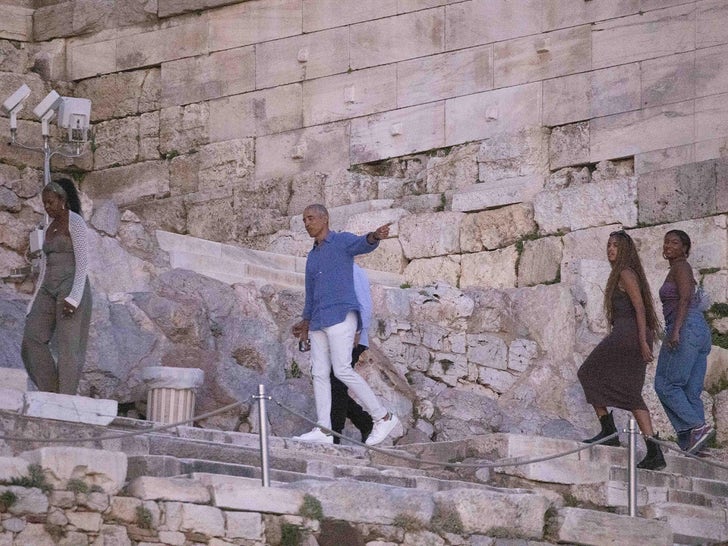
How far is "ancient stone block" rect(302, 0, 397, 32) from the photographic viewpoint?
1952 cm

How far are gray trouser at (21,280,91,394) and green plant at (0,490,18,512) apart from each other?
2334 millimetres

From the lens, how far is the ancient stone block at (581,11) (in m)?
18.1

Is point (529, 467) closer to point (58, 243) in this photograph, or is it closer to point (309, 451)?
point (309, 451)

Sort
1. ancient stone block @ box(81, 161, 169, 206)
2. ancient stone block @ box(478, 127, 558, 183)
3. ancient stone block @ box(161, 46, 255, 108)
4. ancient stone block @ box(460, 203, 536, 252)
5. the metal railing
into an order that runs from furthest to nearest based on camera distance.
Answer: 1. ancient stone block @ box(81, 161, 169, 206)
2. ancient stone block @ box(161, 46, 255, 108)
3. ancient stone block @ box(478, 127, 558, 183)
4. ancient stone block @ box(460, 203, 536, 252)
5. the metal railing

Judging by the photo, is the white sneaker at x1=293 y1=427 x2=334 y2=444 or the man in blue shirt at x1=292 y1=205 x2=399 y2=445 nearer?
the white sneaker at x1=293 y1=427 x2=334 y2=444

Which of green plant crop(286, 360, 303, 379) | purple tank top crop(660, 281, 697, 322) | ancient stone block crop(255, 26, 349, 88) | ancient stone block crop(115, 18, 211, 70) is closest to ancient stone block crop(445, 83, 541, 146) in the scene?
ancient stone block crop(255, 26, 349, 88)

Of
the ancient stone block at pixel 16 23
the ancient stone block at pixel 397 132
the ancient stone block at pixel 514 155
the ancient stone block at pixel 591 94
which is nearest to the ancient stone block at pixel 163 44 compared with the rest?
the ancient stone block at pixel 16 23

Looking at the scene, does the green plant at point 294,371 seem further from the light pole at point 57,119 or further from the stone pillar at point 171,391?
the light pole at point 57,119

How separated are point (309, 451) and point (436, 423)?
8.60 ft

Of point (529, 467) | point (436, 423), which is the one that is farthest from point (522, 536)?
point (436, 423)

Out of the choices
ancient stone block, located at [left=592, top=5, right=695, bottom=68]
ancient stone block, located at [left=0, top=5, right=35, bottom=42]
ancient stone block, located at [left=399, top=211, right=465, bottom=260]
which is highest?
ancient stone block, located at [left=0, top=5, right=35, bottom=42]

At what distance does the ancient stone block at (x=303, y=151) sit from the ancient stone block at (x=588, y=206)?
2374mm

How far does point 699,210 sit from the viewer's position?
17.1 metres

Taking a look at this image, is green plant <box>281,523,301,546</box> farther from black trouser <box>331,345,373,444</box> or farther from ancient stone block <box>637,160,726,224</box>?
ancient stone block <box>637,160,726,224</box>
